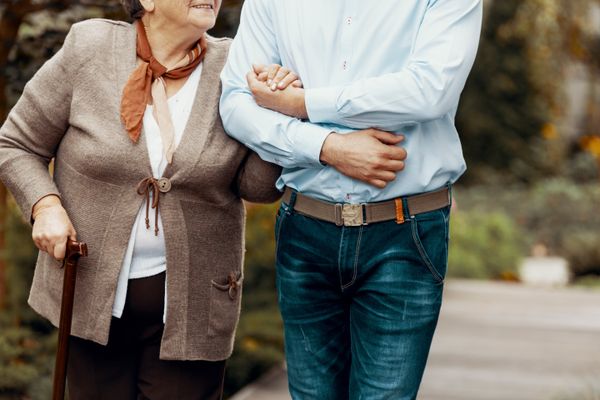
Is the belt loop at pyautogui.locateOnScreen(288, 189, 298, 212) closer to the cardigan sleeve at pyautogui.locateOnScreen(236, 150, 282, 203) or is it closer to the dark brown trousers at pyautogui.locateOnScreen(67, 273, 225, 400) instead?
the cardigan sleeve at pyautogui.locateOnScreen(236, 150, 282, 203)

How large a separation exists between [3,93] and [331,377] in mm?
2631

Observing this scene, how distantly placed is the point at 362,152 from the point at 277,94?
0.88 feet

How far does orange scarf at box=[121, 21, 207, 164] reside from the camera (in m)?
2.85

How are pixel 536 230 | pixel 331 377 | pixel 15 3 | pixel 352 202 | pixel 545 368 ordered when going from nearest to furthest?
pixel 352 202 → pixel 331 377 → pixel 15 3 → pixel 545 368 → pixel 536 230

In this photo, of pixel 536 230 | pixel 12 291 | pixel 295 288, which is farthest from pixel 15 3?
pixel 536 230

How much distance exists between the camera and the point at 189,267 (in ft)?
9.65

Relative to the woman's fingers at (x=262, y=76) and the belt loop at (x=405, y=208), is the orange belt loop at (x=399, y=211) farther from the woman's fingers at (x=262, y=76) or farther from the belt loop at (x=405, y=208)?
the woman's fingers at (x=262, y=76)

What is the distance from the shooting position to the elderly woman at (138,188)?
287cm

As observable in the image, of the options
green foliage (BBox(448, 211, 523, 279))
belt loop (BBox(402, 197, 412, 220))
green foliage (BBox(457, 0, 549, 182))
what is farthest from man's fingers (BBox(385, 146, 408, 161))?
green foliage (BBox(457, 0, 549, 182))

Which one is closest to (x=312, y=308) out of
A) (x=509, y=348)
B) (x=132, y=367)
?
(x=132, y=367)

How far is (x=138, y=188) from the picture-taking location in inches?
113

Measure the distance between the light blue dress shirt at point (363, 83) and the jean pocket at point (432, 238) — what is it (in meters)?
0.08

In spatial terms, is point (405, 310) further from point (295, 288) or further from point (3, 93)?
point (3, 93)

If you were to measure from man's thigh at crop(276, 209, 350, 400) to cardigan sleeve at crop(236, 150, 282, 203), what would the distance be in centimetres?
10
